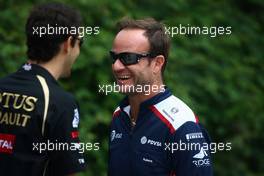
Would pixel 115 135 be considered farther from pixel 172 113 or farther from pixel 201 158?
pixel 201 158

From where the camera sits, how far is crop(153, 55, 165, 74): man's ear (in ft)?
12.1

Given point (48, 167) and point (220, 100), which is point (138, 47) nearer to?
point (48, 167)

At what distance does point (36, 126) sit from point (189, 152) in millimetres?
767

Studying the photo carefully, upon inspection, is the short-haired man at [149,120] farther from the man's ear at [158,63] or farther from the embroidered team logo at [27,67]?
the embroidered team logo at [27,67]

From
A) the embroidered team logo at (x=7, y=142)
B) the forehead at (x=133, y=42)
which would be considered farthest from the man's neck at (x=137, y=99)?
the embroidered team logo at (x=7, y=142)

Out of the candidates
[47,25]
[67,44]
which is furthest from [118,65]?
[47,25]

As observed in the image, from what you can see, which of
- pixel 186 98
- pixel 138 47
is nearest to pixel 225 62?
pixel 186 98

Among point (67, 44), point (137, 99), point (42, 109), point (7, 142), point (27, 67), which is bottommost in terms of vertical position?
point (7, 142)

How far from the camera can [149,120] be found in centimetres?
361

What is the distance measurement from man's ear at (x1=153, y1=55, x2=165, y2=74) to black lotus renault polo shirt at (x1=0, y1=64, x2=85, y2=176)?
0.50 meters

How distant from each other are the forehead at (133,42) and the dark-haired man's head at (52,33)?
0.82ft

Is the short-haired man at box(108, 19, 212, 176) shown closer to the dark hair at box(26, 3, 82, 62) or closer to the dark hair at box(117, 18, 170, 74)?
the dark hair at box(117, 18, 170, 74)

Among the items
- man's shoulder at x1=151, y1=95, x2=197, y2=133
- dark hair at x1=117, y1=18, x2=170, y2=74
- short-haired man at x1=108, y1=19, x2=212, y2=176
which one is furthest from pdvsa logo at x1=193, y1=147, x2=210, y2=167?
dark hair at x1=117, y1=18, x2=170, y2=74

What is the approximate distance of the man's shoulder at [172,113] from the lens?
11.5 ft
